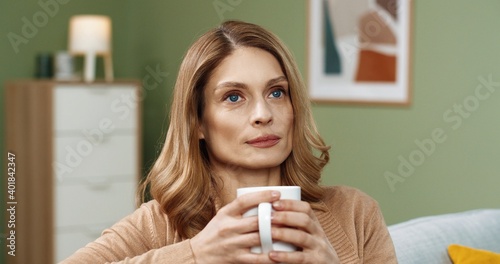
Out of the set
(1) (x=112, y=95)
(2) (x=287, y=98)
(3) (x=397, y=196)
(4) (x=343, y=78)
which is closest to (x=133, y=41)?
(1) (x=112, y=95)

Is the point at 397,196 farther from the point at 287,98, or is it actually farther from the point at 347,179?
the point at 287,98

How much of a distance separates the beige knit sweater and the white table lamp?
162 inches

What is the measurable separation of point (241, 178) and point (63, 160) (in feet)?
13.1

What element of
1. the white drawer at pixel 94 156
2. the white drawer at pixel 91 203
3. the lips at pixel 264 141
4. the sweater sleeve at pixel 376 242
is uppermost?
the lips at pixel 264 141

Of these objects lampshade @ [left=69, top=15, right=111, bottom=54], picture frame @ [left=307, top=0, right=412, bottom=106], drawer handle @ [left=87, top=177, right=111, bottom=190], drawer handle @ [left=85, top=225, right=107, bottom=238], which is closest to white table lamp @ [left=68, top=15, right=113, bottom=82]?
lampshade @ [left=69, top=15, right=111, bottom=54]

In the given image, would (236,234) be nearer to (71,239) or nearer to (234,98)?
(234,98)

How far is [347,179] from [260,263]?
337cm

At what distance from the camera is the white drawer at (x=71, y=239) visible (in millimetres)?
5215

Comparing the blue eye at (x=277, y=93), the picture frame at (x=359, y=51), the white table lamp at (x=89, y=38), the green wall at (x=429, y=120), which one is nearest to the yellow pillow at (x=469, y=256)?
the blue eye at (x=277, y=93)

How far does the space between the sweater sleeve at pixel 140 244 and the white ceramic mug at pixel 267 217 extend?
15 centimetres

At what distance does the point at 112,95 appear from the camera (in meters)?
5.39

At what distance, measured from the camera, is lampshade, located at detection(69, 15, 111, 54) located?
5449mm

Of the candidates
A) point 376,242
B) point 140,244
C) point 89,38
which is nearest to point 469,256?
point 376,242

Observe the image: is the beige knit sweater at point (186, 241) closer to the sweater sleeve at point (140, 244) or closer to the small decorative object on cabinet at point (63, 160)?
the sweater sleeve at point (140, 244)
